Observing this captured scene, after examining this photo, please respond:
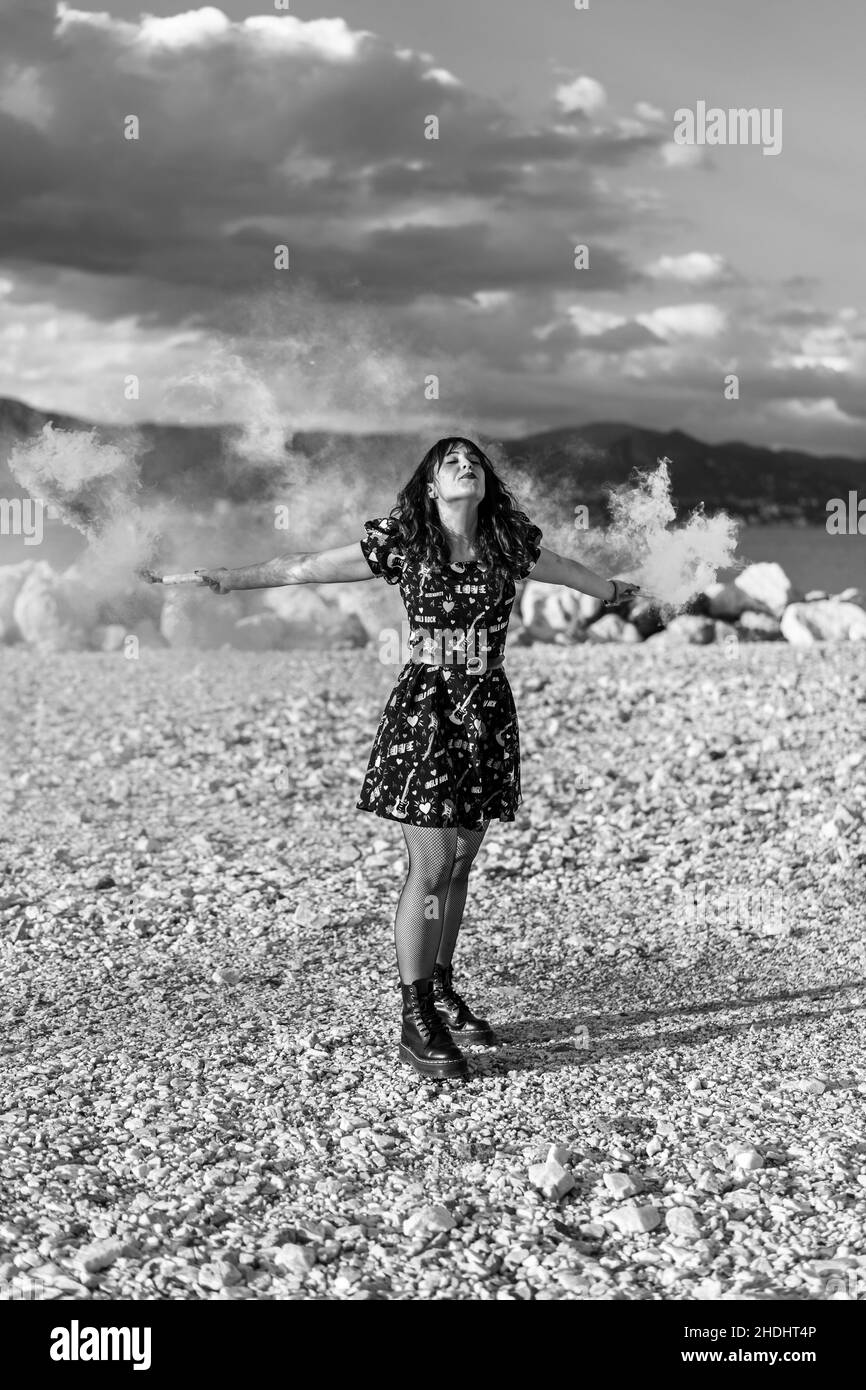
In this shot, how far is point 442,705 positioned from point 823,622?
16.8 m

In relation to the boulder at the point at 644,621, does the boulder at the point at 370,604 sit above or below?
above

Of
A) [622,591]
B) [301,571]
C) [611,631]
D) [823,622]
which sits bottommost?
[611,631]

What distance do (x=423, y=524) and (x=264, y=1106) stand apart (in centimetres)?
249

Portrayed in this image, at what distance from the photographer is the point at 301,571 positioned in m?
6.18

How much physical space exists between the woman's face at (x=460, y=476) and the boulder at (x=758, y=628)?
649 inches

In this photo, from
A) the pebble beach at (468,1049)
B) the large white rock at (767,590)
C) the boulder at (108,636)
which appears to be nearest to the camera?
the pebble beach at (468,1049)

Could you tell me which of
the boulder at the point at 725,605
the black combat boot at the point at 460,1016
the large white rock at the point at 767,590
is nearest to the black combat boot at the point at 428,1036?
the black combat boot at the point at 460,1016

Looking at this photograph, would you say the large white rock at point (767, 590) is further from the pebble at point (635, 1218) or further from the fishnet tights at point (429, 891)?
the pebble at point (635, 1218)

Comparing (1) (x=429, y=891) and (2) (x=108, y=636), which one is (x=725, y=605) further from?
(1) (x=429, y=891)

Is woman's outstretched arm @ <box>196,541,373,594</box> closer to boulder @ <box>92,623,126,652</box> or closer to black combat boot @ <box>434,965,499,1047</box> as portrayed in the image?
black combat boot @ <box>434,965,499,1047</box>

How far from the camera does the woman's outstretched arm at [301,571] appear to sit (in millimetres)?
6055

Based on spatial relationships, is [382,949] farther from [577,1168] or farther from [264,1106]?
[577,1168]

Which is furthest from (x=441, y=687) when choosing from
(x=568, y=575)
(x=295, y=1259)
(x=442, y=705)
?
(x=295, y=1259)
